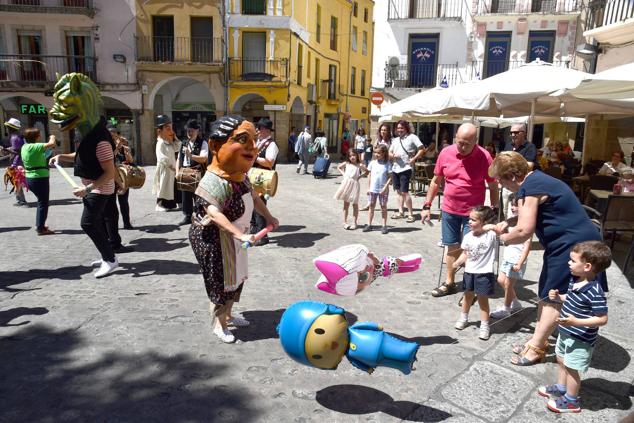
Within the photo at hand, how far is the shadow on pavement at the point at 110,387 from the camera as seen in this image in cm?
290

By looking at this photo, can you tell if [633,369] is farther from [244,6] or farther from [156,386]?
[244,6]

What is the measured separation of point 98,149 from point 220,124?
2.23m

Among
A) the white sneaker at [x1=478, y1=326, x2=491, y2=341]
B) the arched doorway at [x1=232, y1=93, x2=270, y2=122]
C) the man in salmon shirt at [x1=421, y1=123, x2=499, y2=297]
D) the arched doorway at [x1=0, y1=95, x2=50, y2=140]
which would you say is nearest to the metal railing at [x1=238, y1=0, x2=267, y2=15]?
the arched doorway at [x1=232, y1=93, x2=270, y2=122]

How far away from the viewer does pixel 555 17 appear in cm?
1997

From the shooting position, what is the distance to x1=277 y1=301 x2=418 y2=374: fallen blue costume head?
109 inches

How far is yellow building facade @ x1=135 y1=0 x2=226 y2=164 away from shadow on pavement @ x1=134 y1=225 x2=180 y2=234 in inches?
666

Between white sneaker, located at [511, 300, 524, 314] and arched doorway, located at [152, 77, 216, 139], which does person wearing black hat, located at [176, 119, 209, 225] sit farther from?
arched doorway, located at [152, 77, 216, 139]

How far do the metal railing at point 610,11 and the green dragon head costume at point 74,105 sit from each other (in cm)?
1291

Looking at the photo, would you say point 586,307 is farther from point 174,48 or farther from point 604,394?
point 174,48

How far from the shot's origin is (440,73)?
21.6m

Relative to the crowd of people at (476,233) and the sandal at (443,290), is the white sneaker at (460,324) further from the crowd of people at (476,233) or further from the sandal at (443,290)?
the sandal at (443,290)

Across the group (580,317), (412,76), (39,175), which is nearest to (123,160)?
(39,175)

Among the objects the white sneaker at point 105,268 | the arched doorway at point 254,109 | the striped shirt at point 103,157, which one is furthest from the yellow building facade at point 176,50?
the white sneaker at point 105,268

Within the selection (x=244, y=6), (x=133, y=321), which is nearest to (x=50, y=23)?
(x=244, y=6)
